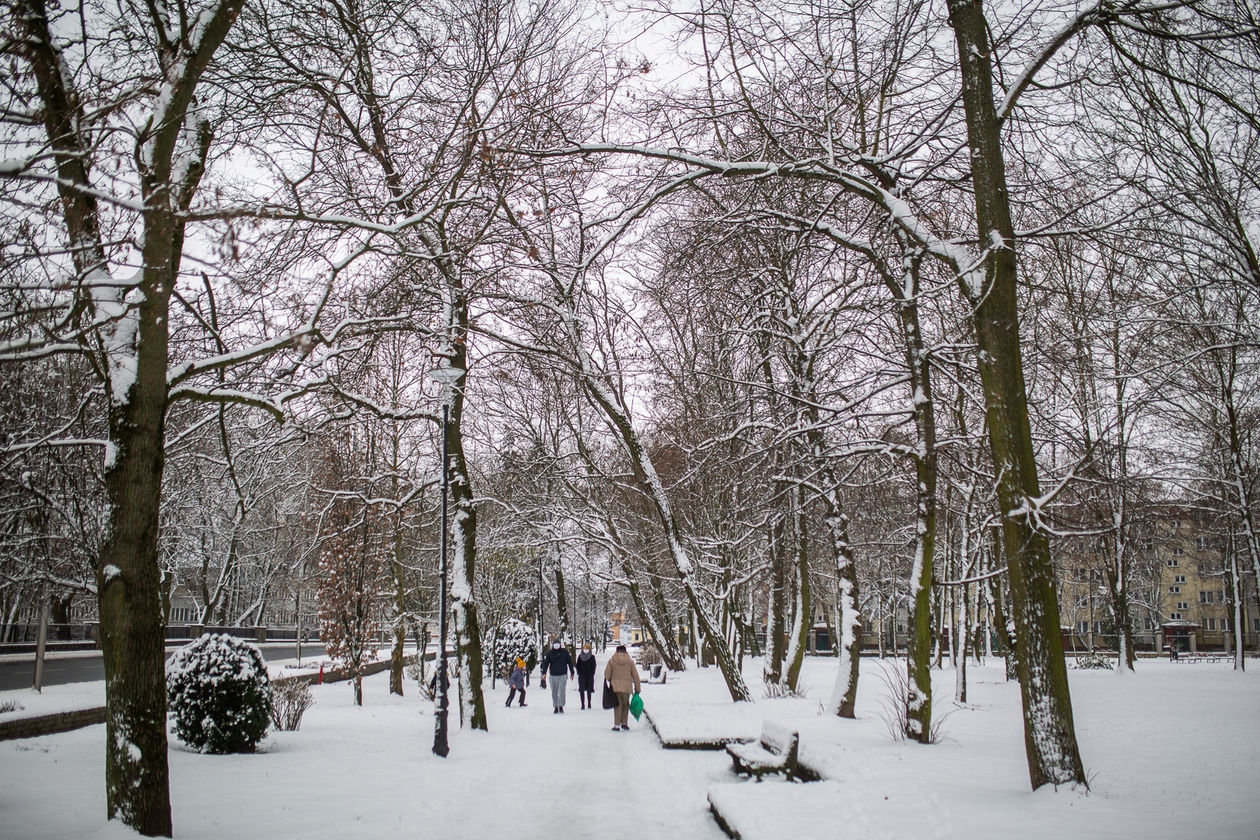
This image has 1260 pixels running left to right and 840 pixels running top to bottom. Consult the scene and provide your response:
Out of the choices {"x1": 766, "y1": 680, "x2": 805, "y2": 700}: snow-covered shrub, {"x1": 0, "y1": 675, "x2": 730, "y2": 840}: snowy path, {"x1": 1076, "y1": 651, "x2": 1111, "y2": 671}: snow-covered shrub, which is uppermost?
{"x1": 0, "y1": 675, "x2": 730, "y2": 840}: snowy path

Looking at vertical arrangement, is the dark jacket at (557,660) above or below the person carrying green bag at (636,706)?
above

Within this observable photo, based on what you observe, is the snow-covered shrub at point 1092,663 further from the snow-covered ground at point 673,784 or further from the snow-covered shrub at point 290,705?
the snow-covered shrub at point 290,705

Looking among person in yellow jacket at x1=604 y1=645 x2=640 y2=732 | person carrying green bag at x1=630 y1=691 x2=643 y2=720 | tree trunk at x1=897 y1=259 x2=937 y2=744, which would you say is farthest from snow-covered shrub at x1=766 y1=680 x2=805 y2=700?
tree trunk at x1=897 y1=259 x2=937 y2=744

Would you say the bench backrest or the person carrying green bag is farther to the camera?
the person carrying green bag

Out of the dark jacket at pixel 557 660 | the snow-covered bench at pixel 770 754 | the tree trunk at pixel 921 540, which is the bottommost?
the dark jacket at pixel 557 660

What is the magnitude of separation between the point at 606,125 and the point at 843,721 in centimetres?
984

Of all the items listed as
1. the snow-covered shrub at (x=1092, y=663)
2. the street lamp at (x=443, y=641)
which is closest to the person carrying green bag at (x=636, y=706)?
the street lamp at (x=443, y=641)

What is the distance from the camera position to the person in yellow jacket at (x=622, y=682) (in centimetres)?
1631

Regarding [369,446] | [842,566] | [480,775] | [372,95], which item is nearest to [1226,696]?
[842,566]

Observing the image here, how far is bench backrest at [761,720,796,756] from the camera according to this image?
336 inches

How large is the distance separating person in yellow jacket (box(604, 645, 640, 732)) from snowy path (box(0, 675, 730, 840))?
1137 mm

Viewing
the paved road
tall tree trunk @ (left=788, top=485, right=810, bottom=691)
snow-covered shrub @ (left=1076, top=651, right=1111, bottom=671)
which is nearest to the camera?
tall tree trunk @ (left=788, top=485, right=810, bottom=691)

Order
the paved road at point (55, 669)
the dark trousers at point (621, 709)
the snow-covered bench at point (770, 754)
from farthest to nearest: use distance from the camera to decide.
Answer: the paved road at point (55, 669)
the dark trousers at point (621, 709)
the snow-covered bench at point (770, 754)

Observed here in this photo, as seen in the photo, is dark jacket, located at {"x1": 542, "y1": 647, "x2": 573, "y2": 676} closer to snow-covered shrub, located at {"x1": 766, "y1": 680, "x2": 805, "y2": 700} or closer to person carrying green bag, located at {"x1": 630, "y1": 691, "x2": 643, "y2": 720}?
person carrying green bag, located at {"x1": 630, "y1": 691, "x2": 643, "y2": 720}
